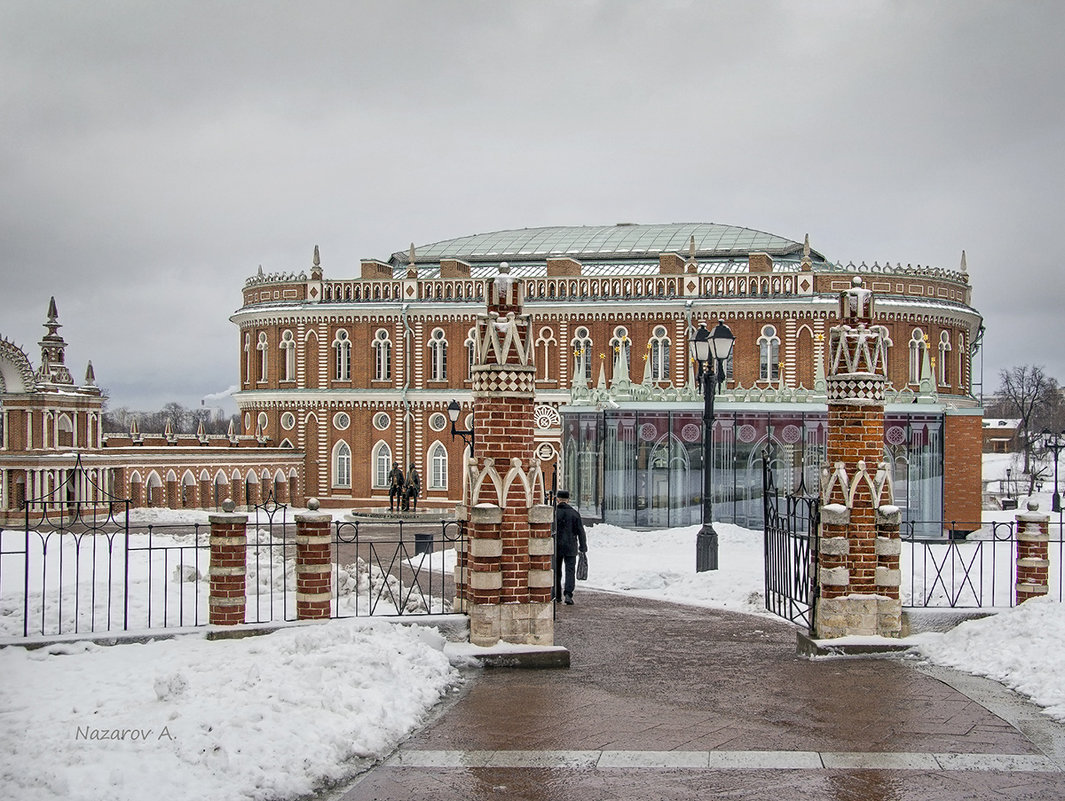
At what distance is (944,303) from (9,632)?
4152cm

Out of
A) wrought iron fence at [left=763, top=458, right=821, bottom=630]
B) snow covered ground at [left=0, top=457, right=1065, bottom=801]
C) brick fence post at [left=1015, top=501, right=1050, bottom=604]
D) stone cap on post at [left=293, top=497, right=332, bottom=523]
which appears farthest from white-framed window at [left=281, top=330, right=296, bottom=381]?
brick fence post at [left=1015, top=501, right=1050, bottom=604]

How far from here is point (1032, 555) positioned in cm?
1365

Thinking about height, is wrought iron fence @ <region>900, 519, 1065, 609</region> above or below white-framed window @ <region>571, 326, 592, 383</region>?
below

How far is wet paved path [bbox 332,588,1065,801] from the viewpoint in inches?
332

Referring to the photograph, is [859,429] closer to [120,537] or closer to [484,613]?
[484,613]

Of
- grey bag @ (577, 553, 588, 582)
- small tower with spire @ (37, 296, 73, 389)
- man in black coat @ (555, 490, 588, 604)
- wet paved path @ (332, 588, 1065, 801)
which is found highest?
small tower with spire @ (37, 296, 73, 389)

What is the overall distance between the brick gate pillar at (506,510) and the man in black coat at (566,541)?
459 cm

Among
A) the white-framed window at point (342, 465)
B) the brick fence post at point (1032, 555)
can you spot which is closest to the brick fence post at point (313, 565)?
the brick fence post at point (1032, 555)

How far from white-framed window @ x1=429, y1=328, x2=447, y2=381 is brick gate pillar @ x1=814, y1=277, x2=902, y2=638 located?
36.1 metres

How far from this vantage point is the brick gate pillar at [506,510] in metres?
12.5

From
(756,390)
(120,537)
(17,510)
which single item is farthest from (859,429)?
(17,510)

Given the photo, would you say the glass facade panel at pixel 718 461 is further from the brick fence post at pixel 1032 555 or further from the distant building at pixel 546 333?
the brick fence post at pixel 1032 555

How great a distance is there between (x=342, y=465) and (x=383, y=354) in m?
5.24

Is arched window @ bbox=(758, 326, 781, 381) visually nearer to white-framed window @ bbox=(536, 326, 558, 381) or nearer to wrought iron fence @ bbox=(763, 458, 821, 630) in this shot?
white-framed window @ bbox=(536, 326, 558, 381)
